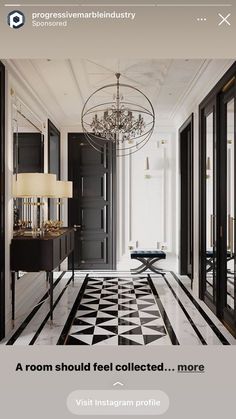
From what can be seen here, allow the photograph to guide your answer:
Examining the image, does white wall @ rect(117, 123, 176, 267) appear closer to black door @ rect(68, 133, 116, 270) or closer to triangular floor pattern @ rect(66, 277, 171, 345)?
black door @ rect(68, 133, 116, 270)

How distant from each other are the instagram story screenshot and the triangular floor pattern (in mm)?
16

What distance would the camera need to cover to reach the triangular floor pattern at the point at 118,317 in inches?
71.9

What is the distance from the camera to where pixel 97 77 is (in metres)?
2.56

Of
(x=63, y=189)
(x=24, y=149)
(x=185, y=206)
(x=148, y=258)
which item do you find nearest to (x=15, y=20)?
(x=24, y=149)

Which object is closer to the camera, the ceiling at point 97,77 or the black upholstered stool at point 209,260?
the ceiling at point 97,77

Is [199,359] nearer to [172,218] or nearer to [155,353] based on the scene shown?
[155,353]

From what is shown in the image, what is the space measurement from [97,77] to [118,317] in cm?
167

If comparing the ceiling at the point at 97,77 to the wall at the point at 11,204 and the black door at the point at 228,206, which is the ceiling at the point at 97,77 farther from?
the black door at the point at 228,206

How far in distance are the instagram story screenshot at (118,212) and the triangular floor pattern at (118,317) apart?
0.05 feet

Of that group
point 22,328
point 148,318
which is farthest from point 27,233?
point 148,318

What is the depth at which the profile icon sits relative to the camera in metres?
0.50

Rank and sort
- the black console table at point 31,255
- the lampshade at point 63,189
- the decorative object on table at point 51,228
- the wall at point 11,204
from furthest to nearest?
the lampshade at point 63,189 → the decorative object on table at point 51,228 → the black console table at point 31,255 → the wall at point 11,204

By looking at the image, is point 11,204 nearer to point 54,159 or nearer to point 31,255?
point 31,255

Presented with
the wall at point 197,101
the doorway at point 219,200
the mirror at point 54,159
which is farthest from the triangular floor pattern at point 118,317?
the mirror at point 54,159
